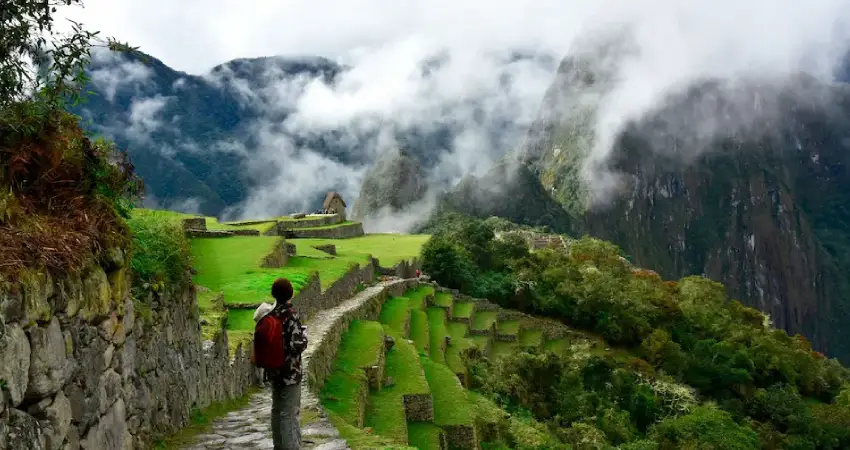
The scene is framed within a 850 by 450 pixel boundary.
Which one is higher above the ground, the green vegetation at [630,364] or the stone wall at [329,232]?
the stone wall at [329,232]

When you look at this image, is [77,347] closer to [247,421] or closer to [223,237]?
[247,421]

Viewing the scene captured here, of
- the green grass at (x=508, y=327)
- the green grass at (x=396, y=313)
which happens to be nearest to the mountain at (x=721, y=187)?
the green grass at (x=508, y=327)

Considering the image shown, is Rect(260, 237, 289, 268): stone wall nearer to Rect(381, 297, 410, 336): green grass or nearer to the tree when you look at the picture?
Rect(381, 297, 410, 336): green grass

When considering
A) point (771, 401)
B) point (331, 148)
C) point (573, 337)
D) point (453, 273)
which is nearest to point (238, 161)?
point (331, 148)

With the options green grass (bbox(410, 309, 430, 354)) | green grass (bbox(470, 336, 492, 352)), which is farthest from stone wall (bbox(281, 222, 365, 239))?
green grass (bbox(410, 309, 430, 354))

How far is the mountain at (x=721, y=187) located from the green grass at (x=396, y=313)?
8395cm

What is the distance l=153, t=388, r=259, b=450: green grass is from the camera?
4.92 metres

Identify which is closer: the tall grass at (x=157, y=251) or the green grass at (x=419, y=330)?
the tall grass at (x=157, y=251)

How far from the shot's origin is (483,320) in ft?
86.5

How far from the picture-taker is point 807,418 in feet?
82.3

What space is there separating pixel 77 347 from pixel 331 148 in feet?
279

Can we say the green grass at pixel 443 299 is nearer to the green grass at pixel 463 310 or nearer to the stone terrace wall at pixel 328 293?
the green grass at pixel 463 310

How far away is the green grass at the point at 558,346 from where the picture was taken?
2570cm

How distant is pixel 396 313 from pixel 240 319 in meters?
9.27
